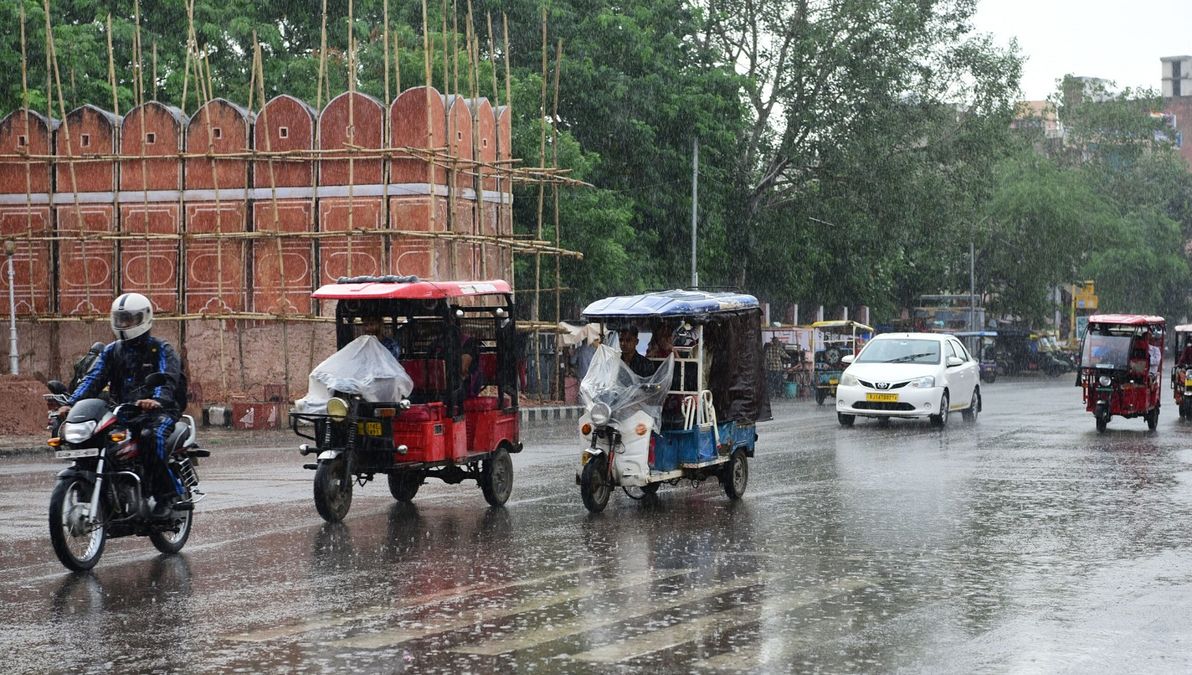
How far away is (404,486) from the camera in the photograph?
47.0 feet

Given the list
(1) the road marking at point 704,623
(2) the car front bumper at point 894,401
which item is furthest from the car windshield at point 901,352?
(1) the road marking at point 704,623

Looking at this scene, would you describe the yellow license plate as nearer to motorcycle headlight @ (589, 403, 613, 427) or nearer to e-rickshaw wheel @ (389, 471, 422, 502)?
e-rickshaw wheel @ (389, 471, 422, 502)

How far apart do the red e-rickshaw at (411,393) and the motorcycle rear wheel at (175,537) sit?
5.93 ft

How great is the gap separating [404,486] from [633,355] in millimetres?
2420

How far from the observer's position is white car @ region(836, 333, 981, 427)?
2575cm

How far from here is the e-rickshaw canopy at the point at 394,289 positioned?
1312 centimetres

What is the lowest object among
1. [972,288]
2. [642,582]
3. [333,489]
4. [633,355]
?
[642,582]

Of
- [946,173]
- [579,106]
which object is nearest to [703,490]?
[579,106]

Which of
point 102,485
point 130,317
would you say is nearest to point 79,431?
point 102,485

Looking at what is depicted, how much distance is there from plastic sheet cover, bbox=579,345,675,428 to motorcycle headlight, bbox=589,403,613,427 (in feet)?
0.20

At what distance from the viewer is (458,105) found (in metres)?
30.7

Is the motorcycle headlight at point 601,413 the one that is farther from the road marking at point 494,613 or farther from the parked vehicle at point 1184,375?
the parked vehicle at point 1184,375

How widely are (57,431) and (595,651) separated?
200 inches

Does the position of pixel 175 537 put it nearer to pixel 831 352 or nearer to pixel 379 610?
pixel 379 610
